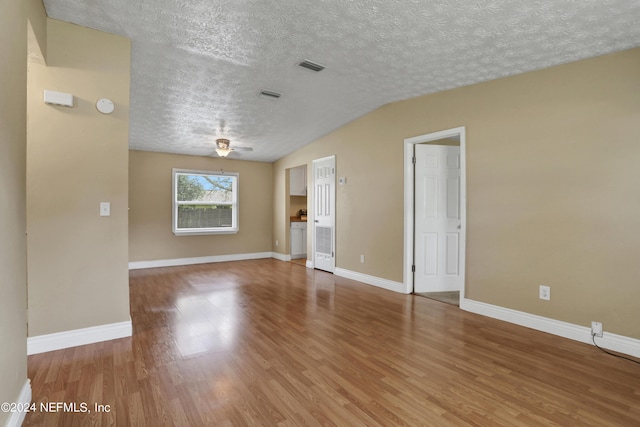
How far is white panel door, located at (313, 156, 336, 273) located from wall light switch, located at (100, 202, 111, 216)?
138 inches

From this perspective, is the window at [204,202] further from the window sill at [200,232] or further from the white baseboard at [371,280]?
the white baseboard at [371,280]

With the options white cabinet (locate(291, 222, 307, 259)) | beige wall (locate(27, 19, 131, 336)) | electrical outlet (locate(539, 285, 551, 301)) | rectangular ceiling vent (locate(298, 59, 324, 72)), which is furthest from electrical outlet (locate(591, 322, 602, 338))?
white cabinet (locate(291, 222, 307, 259))

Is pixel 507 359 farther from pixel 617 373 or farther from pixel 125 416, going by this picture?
pixel 125 416

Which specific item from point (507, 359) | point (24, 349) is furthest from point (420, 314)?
point (24, 349)

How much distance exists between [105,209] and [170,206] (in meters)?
3.81

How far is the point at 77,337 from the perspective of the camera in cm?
257

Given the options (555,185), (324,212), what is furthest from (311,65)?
(324,212)

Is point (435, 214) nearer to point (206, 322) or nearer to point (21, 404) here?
point (206, 322)

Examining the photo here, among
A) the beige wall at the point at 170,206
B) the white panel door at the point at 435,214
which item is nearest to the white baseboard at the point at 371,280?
the white panel door at the point at 435,214

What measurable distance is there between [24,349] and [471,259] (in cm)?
390

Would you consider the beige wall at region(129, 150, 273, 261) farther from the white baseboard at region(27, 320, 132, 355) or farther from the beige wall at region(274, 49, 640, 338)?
the beige wall at region(274, 49, 640, 338)

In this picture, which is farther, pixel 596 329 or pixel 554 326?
pixel 554 326

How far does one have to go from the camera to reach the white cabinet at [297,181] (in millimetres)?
7242

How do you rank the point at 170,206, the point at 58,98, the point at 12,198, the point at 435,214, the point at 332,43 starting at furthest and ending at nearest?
the point at 170,206 < the point at 435,214 < the point at 332,43 < the point at 58,98 < the point at 12,198
